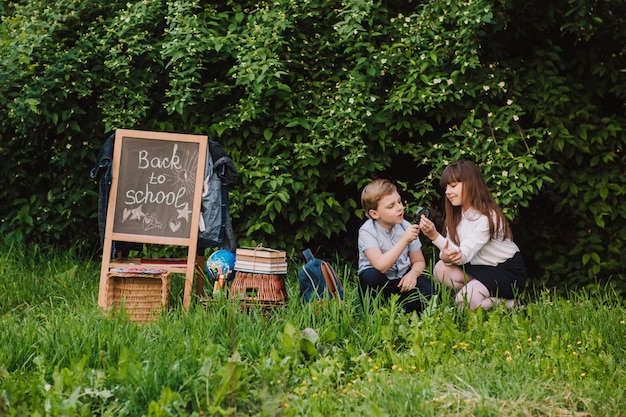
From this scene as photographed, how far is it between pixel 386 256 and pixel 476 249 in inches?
23.0

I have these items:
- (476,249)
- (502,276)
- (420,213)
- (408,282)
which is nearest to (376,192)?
(420,213)

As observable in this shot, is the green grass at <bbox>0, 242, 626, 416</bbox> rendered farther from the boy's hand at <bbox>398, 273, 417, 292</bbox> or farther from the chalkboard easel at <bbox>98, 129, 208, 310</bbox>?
the chalkboard easel at <bbox>98, 129, 208, 310</bbox>

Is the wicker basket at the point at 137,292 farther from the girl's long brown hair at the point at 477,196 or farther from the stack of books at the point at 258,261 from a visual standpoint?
the girl's long brown hair at the point at 477,196

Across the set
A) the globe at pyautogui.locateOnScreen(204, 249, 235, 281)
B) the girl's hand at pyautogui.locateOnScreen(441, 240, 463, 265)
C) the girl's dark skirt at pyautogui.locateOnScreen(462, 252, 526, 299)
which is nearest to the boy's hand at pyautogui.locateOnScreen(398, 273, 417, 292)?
the girl's hand at pyautogui.locateOnScreen(441, 240, 463, 265)

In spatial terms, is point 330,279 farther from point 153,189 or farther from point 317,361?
point 153,189

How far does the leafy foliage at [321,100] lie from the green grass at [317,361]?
52.8 inches

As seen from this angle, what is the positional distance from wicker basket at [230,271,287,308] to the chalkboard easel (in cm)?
48

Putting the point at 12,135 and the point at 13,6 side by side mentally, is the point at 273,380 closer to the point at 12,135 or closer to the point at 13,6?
the point at 12,135

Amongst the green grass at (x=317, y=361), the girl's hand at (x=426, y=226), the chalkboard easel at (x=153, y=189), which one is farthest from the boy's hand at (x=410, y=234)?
the chalkboard easel at (x=153, y=189)

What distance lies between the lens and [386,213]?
4527mm

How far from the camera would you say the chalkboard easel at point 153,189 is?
472 centimetres

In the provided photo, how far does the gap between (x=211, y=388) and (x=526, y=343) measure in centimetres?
167

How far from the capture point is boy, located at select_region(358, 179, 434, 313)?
4.49 metres

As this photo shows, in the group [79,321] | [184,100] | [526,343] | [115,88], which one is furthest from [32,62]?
[526,343]
